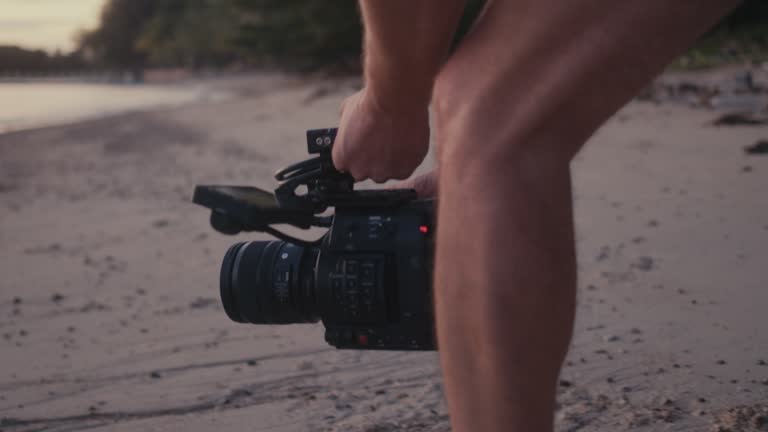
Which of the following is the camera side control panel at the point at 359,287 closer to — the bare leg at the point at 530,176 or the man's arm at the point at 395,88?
the man's arm at the point at 395,88

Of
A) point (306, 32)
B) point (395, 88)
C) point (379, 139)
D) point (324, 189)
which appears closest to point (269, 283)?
point (324, 189)

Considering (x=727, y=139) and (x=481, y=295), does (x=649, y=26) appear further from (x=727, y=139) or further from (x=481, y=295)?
(x=727, y=139)

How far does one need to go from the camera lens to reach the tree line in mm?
8297

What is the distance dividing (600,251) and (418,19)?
7.34ft

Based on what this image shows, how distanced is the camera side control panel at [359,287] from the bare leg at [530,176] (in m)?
0.35

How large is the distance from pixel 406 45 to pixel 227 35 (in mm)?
29893

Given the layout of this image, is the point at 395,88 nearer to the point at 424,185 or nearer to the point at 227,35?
the point at 424,185

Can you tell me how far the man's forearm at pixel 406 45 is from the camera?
3.24 feet

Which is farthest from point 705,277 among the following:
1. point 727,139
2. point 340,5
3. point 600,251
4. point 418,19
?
point 340,5

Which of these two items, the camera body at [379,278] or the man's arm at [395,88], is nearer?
the man's arm at [395,88]

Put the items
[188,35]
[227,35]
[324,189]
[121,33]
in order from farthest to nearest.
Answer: [121,33]
[188,35]
[227,35]
[324,189]

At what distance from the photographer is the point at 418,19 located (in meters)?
0.99

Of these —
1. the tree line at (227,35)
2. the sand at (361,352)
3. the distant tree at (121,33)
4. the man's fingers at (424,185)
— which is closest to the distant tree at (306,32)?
the tree line at (227,35)

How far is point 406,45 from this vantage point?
1.02 meters
